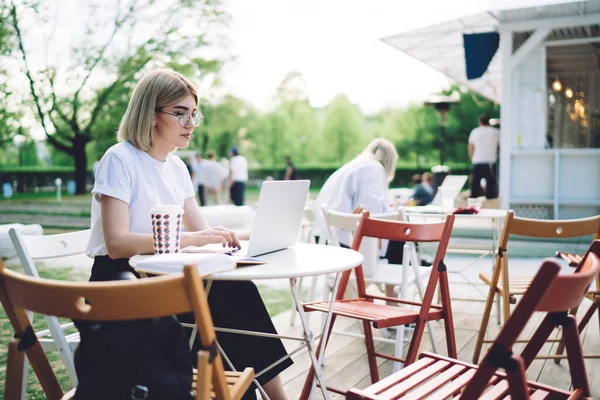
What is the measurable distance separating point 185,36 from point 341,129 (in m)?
21.7

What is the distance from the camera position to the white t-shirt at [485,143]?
9.16m

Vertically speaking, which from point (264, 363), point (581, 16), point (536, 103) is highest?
point (581, 16)

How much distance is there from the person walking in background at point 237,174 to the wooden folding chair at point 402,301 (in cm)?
1106

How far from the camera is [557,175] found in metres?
7.85

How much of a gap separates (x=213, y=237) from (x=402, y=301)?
111 cm

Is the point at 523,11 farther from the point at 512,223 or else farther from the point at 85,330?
the point at 85,330

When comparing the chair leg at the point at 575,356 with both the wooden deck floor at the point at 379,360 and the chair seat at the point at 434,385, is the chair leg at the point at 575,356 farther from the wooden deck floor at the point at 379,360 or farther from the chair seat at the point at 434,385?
the wooden deck floor at the point at 379,360

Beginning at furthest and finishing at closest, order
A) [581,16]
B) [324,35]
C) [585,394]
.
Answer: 1. [324,35]
2. [581,16]
3. [585,394]

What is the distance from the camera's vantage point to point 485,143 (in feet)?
30.1

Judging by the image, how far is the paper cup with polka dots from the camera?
1889 mm

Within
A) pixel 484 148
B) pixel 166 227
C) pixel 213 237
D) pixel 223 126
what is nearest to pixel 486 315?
pixel 213 237

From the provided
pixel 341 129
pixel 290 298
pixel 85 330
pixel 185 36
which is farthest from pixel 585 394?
pixel 341 129

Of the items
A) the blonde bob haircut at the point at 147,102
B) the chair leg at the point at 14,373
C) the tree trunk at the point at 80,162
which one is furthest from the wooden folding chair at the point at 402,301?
the tree trunk at the point at 80,162

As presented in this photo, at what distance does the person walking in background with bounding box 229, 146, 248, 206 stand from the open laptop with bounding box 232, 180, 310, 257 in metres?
A: 11.5
